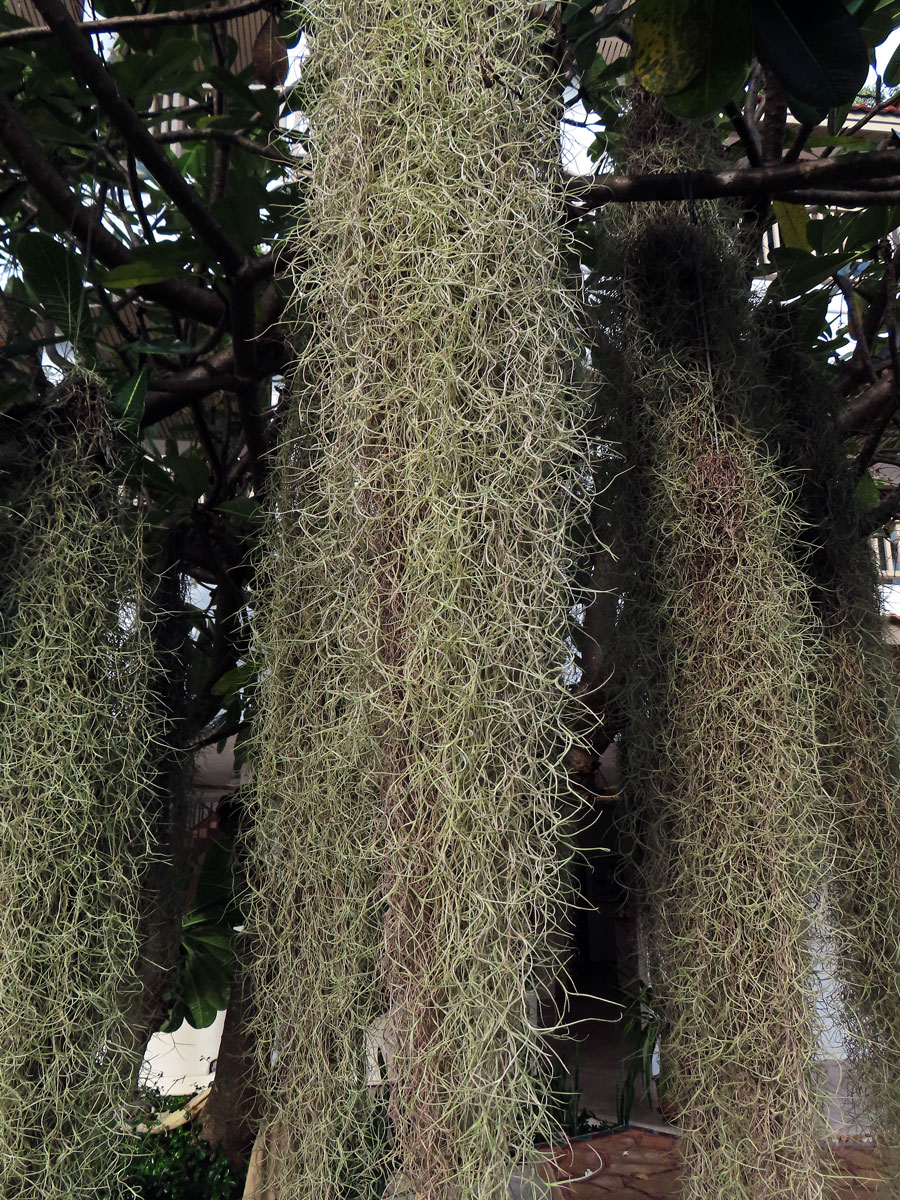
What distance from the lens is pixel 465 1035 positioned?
2.24 ft

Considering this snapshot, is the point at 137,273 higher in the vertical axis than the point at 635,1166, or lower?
higher

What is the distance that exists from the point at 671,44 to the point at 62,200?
30.6 inches

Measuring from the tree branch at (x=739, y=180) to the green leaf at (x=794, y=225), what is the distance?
31 cm

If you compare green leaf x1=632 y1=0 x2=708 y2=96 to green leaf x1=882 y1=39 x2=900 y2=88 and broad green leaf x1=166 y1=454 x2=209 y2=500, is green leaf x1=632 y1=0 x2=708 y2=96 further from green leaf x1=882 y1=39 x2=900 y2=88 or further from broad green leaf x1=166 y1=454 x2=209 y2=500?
green leaf x1=882 y1=39 x2=900 y2=88

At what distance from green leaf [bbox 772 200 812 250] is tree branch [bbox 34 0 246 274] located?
961 mm

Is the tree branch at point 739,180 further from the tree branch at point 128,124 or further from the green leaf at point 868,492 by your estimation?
the green leaf at point 868,492

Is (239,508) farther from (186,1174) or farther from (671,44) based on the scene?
(186,1174)

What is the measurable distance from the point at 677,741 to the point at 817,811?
19cm

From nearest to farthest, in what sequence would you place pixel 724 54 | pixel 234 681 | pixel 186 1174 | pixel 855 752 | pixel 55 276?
pixel 724 54
pixel 55 276
pixel 855 752
pixel 234 681
pixel 186 1174

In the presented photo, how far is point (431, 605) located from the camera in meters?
0.74

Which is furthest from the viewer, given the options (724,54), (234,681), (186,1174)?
(186,1174)

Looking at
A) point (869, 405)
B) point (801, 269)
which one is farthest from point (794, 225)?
point (869, 405)

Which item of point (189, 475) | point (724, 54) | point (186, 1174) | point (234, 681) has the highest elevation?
point (724, 54)

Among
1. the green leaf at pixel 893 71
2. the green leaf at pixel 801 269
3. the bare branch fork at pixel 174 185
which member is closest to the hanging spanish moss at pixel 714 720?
the green leaf at pixel 801 269
